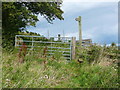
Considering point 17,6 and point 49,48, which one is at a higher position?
point 17,6

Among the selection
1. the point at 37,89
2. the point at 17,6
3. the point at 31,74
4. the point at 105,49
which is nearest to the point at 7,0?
the point at 17,6

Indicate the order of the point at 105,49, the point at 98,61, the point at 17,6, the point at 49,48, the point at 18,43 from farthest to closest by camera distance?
1. the point at 17,6
2. the point at 18,43
3. the point at 49,48
4. the point at 105,49
5. the point at 98,61

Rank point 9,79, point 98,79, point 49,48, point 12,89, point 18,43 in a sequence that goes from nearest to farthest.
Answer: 1. point 12,89
2. point 9,79
3. point 98,79
4. point 49,48
5. point 18,43

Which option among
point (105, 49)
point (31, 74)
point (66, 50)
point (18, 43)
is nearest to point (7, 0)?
point (18, 43)

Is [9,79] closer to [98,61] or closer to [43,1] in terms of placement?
[98,61]

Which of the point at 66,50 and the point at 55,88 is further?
the point at 66,50

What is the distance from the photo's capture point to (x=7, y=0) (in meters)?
9.16

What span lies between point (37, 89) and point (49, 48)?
5674 mm

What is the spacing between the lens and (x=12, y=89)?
10.8ft

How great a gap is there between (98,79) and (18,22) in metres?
7.27

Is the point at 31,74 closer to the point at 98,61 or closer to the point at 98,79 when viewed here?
the point at 98,79

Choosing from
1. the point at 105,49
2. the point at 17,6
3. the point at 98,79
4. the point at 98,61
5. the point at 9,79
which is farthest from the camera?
the point at 17,6

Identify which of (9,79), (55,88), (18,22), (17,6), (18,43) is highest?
(17,6)

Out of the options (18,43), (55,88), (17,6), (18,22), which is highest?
(17,6)
